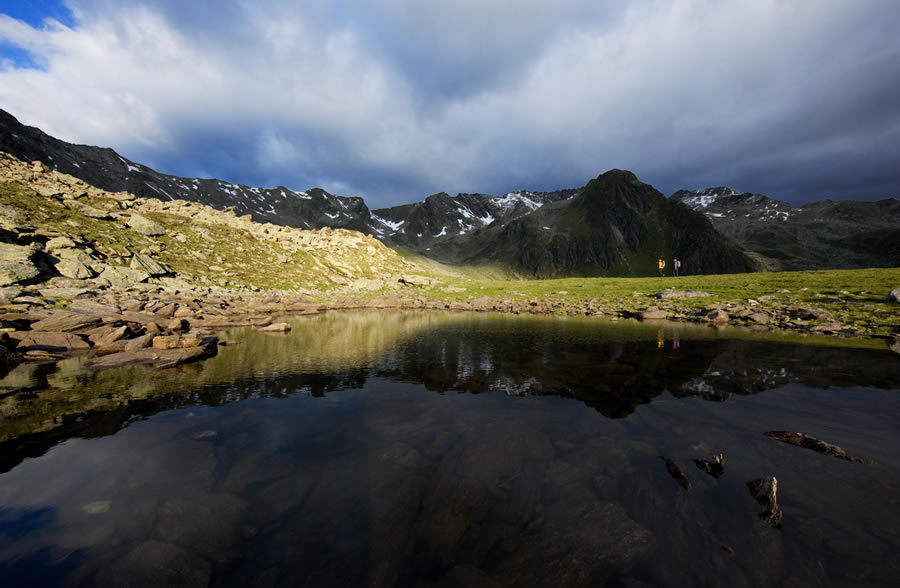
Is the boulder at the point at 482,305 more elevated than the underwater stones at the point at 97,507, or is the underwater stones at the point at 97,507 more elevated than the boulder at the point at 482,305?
the boulder at the point at 482,305

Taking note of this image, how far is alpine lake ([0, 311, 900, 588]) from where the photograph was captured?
7.66 m

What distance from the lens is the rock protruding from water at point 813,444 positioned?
11.7 m

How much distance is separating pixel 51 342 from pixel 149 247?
71317 mm

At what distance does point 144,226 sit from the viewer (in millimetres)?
92938

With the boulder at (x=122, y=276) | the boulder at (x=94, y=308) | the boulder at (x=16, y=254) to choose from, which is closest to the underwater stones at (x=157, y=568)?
the boulder at (x=94, y=308)

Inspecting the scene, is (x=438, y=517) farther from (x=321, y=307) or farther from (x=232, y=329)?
(x=321, y=307)

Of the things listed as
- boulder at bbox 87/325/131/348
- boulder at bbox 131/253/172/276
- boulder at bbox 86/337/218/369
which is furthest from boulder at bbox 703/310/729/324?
boulder at bbox 131/253/172/276

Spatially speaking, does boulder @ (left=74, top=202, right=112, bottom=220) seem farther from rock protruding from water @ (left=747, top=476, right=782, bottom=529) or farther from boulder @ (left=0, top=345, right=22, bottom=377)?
rock protruding from water @ (left=747, top=476, right=782, bottom=529)

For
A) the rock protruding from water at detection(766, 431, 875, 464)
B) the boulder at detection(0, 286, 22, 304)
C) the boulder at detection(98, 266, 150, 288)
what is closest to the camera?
the rock protruding from water at detection(766, 431, 875, 464)

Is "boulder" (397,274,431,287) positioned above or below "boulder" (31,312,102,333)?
above

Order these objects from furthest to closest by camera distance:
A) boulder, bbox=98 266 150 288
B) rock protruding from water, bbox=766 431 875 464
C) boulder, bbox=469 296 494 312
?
boulder, bbox=469 296 494 312, boulder, bbox=98 266 150 288, rock protruding from water, bbox=766 431 875 464

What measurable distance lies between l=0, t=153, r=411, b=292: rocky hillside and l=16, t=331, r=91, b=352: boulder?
81.5ft

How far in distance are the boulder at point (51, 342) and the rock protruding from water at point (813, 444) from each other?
48.1m

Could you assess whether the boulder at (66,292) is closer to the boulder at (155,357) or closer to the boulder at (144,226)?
the boulder at (155,357)
